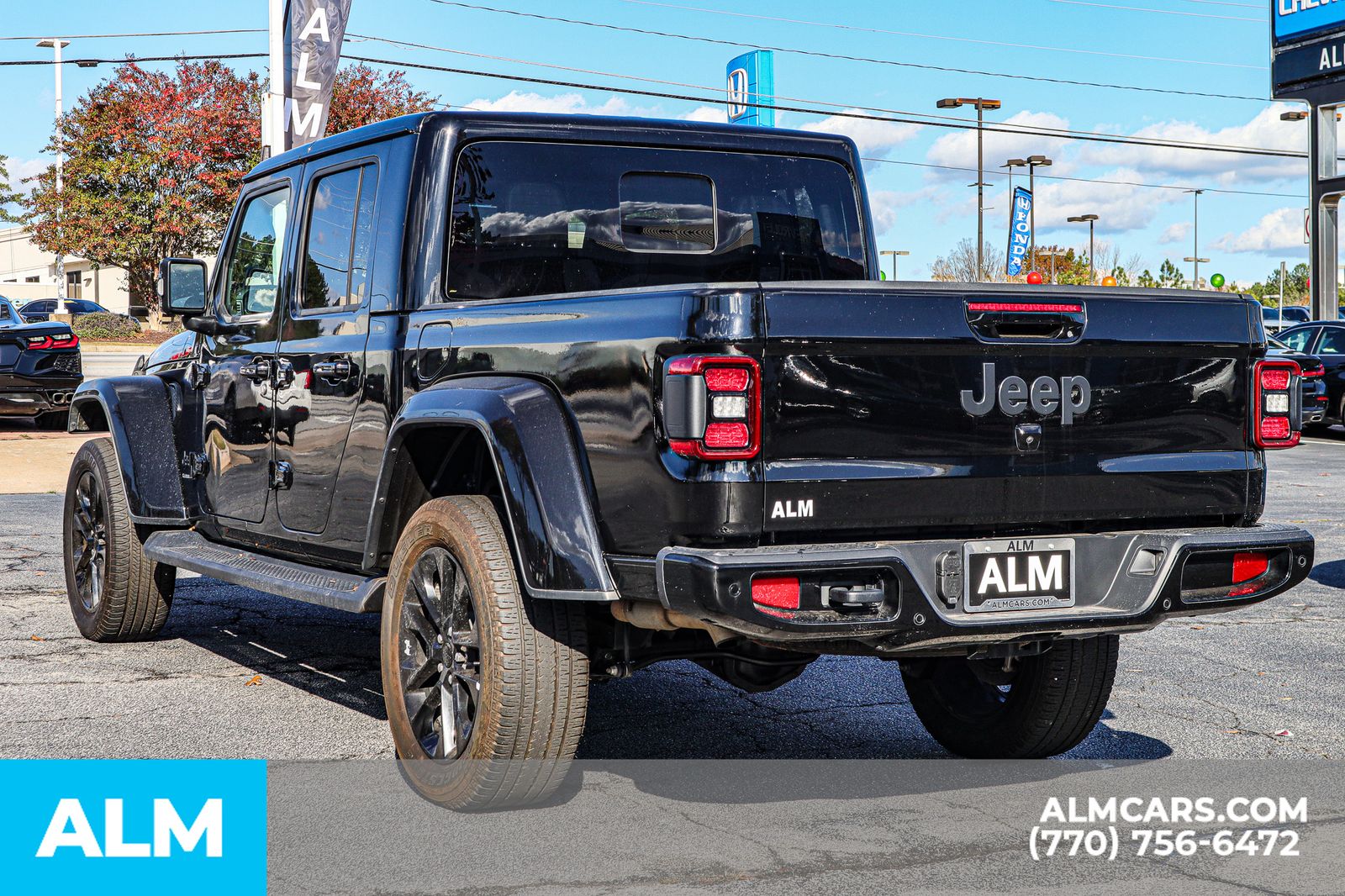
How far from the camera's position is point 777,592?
11.7ft

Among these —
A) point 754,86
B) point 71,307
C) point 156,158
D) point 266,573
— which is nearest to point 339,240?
point 266,573

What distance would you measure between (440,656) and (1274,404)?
8.48 feet

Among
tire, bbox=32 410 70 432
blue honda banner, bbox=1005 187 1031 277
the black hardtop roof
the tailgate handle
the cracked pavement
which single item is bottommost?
the cracked pavement

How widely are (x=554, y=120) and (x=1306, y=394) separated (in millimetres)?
19382

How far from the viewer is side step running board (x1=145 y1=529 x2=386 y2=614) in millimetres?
4719

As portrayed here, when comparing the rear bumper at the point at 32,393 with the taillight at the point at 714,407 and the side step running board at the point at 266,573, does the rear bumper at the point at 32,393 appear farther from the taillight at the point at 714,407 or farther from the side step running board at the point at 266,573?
the taillight at the point at 714,407

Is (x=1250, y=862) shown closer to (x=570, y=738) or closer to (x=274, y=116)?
(x=570, y=738)

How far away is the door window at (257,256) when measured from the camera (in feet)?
19.3

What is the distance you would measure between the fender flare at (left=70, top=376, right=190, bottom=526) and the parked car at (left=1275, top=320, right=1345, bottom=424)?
19.3m

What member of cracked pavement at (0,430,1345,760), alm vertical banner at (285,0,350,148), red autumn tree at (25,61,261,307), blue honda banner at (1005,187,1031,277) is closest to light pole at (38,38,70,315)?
red autumn tree at (25,61,261,307)

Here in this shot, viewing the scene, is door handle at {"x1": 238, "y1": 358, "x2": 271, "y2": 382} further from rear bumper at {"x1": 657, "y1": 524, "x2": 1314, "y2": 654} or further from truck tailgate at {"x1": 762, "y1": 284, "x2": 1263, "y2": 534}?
truck tailgate at {"x1": 762, "y1": 284, "x2": 1263, "y2": 534}

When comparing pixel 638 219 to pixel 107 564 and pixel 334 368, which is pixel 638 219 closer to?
pixel 334 368

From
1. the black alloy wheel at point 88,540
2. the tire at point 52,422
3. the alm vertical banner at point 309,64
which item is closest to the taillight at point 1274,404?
the black alloy wheel at point 88,540

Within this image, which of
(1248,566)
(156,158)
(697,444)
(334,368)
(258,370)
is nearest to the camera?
(697,444)
